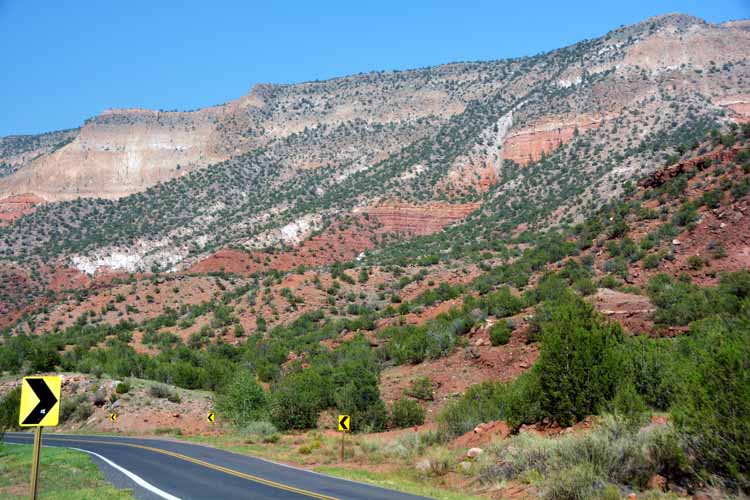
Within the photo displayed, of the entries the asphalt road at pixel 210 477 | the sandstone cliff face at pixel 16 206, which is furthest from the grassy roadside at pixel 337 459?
the sandstone cliff face at pixel 16 206

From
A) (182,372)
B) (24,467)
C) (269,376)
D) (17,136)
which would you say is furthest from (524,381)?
(17,136)

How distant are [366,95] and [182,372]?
9111 centimetres

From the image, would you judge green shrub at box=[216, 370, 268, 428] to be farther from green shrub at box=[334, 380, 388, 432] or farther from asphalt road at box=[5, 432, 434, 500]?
asphalt road at box=[5, 432, 434, 500]

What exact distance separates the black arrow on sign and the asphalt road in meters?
4.04

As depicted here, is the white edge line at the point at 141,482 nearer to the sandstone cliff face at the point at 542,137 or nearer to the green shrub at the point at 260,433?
the green shrub at the point at 260,433

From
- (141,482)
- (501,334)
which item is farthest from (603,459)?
(501,334)

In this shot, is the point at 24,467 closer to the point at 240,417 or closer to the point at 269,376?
the point at 240,417

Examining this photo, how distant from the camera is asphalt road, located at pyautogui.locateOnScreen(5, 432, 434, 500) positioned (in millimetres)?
13410

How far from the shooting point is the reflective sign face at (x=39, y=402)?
30.8 feet

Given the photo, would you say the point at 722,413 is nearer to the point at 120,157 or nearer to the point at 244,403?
the point at 244,403

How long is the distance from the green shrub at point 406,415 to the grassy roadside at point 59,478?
11812 mm

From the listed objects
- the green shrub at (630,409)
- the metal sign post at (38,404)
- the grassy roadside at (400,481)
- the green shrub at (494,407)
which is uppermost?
the metal sign post at (38,404)

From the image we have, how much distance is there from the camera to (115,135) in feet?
429

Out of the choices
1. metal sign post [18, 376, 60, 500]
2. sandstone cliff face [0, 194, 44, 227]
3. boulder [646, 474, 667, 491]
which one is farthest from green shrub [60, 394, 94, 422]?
sandstone cliff face [0, 194, 44, 227]
